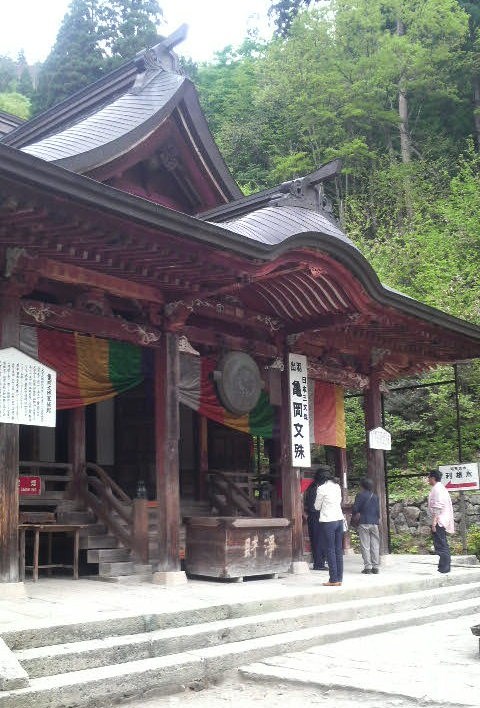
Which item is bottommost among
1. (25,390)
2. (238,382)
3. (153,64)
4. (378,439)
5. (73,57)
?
Answer: (378,439)

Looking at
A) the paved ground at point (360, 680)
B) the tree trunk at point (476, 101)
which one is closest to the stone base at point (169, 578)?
the paved ground at point (360, 680)

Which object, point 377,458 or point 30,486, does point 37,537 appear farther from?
point 377,458

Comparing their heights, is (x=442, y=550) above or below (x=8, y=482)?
below

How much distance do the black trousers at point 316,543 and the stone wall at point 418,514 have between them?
7516 mm

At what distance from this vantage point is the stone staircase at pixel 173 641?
5.39 metres

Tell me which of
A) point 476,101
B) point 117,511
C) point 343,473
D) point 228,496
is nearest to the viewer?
point 117,511

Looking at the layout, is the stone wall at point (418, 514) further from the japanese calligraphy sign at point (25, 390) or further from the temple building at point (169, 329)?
the japanese calligraphy sign at point (25, 390)

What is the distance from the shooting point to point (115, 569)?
A: 954cm

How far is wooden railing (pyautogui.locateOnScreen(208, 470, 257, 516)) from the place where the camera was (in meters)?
12.4

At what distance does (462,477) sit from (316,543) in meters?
3.15

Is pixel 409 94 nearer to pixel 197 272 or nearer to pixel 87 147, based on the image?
pixel 87 147

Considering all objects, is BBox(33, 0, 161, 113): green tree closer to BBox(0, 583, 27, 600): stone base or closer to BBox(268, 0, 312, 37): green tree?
BBox(268, 0, 312, 37): green tree

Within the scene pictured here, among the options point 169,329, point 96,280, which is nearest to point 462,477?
point 169,329

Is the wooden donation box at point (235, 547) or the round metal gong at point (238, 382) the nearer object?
the wooden donation box at point (235, 547)
